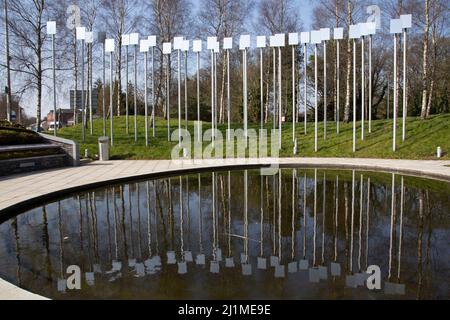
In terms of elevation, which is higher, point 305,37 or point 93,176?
point 305,37

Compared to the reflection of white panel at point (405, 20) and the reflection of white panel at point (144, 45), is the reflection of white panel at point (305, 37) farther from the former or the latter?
the reflection of white panel at point (144, 45)

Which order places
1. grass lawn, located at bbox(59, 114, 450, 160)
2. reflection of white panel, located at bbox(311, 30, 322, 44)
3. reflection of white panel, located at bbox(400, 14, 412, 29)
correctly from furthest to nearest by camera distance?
reflection of white panel, located at bbox(311, 30, 322, 44), grass lawn, located at bbox(59, 114, 450, 160), reflection of white panel, located at bbox(400, 14, 412, 29)

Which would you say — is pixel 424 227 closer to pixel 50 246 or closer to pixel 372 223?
pixel 372 223

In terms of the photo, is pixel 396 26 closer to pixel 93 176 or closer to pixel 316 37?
pixel 316 37

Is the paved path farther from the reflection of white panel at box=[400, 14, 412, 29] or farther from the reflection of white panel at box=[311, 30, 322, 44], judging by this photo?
the reflection of white panel at box=[311, 30, 322, 44]

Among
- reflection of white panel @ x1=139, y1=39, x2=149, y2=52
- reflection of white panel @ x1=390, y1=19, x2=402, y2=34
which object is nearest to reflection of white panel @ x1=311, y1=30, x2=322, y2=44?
reflection of white panel @ x1=390, y1=19, x2=402, y2=34

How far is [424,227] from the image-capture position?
6.43 m

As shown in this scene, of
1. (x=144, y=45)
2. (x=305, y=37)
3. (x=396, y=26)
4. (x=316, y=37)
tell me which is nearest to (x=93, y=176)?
(x=144, y=45)

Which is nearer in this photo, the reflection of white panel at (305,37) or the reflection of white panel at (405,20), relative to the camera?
the reflection of white panel at (405,20)

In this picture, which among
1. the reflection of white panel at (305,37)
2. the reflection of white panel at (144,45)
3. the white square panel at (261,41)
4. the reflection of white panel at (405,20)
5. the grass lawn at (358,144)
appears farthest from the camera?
the reflection of white panel at (144,45)

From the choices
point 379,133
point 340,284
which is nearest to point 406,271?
point 340,284

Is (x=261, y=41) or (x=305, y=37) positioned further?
(x=261, y=41)

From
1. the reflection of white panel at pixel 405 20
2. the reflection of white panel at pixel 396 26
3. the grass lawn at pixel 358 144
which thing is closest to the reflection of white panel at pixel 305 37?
the reflection of white panel at pixel 396 26
